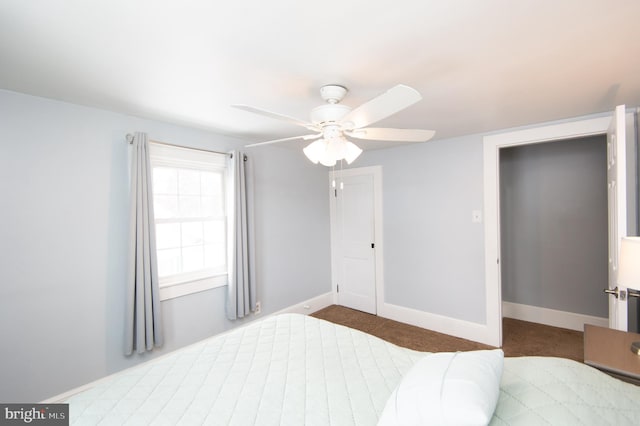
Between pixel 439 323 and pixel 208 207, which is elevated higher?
pixel 208 207

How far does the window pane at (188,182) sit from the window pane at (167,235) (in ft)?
1.13

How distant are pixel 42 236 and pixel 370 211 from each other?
3298 mm

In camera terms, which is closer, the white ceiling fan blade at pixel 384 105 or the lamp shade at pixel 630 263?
the white ceiling fan blade at pixel 384 105

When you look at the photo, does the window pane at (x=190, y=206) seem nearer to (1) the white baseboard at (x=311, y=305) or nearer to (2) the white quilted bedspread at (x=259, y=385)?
(2) the white quilted bedspread at (x=259, y=385)

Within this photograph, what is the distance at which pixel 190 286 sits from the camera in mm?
2805

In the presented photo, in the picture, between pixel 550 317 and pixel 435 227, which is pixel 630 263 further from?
pixel 550 317

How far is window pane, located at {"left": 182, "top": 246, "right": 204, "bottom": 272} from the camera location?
286cm

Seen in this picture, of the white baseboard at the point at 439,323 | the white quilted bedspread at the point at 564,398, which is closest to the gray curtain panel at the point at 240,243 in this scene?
the white baseboard at the point at 439,323

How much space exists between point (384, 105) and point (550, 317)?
3663 mm

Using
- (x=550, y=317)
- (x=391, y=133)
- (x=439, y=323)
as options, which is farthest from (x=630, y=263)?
(x=550, y=317)

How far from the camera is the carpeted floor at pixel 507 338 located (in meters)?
2.88

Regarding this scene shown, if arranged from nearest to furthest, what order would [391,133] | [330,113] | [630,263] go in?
1. [630,263]
2. [330,113]
3. [391,133]

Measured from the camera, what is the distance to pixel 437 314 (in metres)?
3.45

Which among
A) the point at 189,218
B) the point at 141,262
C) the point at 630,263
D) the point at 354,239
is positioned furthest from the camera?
the point at 354,239
